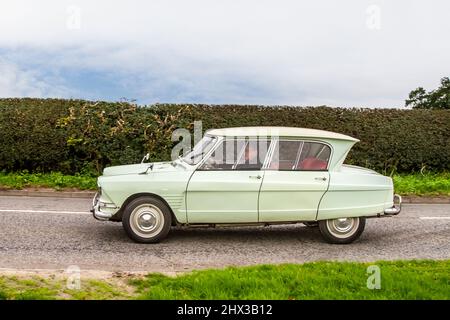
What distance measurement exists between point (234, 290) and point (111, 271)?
1707 mm

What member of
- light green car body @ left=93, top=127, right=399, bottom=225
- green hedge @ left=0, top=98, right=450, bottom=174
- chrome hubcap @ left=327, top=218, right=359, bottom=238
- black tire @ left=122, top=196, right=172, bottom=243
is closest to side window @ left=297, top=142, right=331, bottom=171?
light green car body @ left=93, top=127, right=399, bottom=225

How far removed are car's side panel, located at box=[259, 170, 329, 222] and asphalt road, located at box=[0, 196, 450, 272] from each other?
491 millimetres

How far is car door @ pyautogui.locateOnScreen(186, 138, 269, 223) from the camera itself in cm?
862

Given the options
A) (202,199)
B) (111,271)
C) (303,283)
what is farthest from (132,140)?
(303,283)

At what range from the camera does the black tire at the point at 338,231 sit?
9000 millimetres

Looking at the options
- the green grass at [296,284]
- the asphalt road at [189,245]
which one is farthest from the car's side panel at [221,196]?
the green grass at [296,284]

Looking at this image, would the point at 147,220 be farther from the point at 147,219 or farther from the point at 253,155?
the point at 253,155

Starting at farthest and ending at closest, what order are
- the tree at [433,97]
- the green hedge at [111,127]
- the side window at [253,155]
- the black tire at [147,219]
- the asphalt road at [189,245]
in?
the tree at [433,97] → the green hedge at [111,127] → the side window at [253,155] → the black tire at [147,219] → the asphalt road at [189,245]

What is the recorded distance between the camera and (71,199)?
1395 cm

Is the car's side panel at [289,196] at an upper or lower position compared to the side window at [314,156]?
lower

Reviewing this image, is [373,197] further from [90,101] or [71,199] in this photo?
[90,101]

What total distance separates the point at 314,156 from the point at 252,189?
1124 mm

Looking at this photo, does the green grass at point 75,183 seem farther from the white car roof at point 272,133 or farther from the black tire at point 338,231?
the white car roof at point 272,133

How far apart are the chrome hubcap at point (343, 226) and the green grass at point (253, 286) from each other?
220 centimetres
